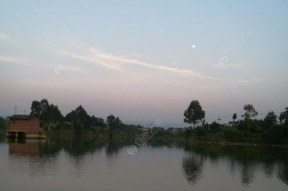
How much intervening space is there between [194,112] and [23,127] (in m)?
31.6

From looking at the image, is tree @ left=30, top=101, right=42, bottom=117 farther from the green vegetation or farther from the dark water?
the dark water

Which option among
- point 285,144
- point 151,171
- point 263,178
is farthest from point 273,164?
point 285,144

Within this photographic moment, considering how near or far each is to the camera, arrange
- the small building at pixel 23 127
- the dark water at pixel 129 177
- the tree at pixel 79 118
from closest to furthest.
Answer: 1. the dark water at pixel 129 177
2. the small building at pixel 23 127
3. the tree at pixel 79 118

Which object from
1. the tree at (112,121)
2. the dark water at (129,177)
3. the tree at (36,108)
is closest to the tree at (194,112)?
the tree at (112,121)

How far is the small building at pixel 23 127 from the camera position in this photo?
67000 mm

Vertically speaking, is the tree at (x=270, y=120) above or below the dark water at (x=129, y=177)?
above

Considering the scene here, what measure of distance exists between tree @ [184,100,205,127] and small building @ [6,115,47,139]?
92.2ft

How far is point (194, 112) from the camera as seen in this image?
7844 centimetres

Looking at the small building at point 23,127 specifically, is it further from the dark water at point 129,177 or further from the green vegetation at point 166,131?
the dark water at point 129,177

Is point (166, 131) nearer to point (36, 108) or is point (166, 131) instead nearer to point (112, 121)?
point (112, 121)

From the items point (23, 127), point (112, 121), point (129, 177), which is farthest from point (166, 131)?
point (129, 177)

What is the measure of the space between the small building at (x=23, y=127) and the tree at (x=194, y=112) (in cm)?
2809

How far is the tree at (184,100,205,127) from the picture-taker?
78.4m

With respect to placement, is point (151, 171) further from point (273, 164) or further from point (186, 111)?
point (186, 111)
